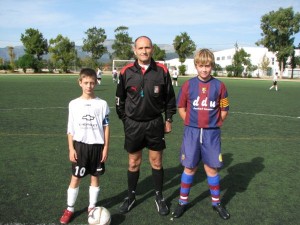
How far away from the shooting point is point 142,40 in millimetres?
3588

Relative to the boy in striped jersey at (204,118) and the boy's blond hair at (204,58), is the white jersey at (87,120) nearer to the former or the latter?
the boy in striped jersey at (204,118)

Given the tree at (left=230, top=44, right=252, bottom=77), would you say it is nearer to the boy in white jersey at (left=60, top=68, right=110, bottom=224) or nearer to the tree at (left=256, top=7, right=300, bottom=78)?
the tree at (left=256, top=7, right=300, bottom=78)

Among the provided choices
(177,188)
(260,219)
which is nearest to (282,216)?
(260,219)

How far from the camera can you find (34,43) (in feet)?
227

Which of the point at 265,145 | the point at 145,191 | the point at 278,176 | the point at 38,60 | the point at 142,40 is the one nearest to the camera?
the point at 142,40

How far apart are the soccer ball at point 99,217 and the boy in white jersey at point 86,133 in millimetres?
299

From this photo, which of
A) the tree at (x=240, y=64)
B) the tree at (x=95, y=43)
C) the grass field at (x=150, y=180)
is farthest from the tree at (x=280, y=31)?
the grass field at (x=150, y=180)

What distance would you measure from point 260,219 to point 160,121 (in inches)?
63.5

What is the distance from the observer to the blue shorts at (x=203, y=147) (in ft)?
12.1

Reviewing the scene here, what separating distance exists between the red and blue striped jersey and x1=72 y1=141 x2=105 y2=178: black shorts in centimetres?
114

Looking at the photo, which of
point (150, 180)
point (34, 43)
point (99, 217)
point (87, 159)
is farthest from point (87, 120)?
point (34, 43)

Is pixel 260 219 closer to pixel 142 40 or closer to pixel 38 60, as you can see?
pixel 142 40

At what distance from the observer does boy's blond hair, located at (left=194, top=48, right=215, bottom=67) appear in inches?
141

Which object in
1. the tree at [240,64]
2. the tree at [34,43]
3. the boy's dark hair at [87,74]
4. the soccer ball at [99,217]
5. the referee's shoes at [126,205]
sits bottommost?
the referee's shoes at [126,205]
